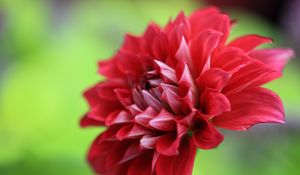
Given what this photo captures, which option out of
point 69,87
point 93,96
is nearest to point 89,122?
point 93,96

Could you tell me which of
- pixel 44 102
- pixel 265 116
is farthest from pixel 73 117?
pixel 265 116

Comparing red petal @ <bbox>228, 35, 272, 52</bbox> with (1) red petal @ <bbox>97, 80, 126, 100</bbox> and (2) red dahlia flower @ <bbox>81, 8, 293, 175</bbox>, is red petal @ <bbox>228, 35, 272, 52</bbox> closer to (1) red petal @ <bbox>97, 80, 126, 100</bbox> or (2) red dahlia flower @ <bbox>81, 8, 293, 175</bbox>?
(2) red dahlia flower @ <bbox>81, 8, 293, 175</bbox>

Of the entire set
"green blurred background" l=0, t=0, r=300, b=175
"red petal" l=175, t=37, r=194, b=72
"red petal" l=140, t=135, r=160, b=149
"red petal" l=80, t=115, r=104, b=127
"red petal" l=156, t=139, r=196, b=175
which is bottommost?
"green blurred background" l=0, t=0, r=300, b=175

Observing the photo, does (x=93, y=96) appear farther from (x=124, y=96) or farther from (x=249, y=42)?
(x=249, y=42)

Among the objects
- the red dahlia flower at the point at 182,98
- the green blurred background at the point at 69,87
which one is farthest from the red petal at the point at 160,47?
the green blurred background at the point at 69,87

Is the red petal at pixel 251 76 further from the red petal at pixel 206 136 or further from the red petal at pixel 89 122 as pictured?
the red petal at pixel 89 122

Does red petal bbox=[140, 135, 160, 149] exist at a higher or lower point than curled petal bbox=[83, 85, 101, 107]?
lower

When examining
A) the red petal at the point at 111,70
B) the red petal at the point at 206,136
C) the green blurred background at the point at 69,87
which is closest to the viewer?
the red petal at the point at 206,136

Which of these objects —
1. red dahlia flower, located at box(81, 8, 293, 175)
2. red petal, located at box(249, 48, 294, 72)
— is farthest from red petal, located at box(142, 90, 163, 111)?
red petal, located at box(249, 48, 294, 72)
